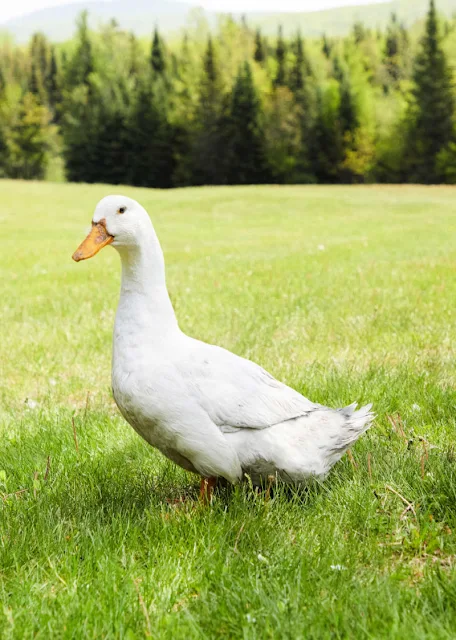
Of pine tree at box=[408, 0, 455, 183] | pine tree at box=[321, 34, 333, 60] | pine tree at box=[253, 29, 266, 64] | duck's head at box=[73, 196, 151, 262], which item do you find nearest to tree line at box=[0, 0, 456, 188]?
pine tree at box=[408, 0, 455, 183]

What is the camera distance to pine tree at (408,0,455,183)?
172ft

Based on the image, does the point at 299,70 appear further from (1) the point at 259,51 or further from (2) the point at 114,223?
(2) the point at 114,223

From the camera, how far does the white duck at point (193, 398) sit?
8.71ft

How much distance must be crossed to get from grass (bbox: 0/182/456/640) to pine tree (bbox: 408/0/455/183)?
4873cm

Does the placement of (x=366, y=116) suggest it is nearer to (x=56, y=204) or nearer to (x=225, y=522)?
(x=56, y=204)

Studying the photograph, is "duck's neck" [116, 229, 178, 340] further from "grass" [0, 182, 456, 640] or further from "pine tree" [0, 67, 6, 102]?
"pine tree" [0, 67, 6, 102]

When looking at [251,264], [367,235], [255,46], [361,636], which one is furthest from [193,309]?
[255,46]

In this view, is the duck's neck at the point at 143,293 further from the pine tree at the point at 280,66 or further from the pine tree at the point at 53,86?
the pine tree at the point at 53,86

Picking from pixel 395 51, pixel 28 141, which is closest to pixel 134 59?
pixel 28 141

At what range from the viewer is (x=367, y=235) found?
16.2 meters

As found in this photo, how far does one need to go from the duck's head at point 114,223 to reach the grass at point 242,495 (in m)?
0.97

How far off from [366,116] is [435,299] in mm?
53497

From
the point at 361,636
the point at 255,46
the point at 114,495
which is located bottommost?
the point at 114,495

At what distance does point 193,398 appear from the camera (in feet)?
8.78
